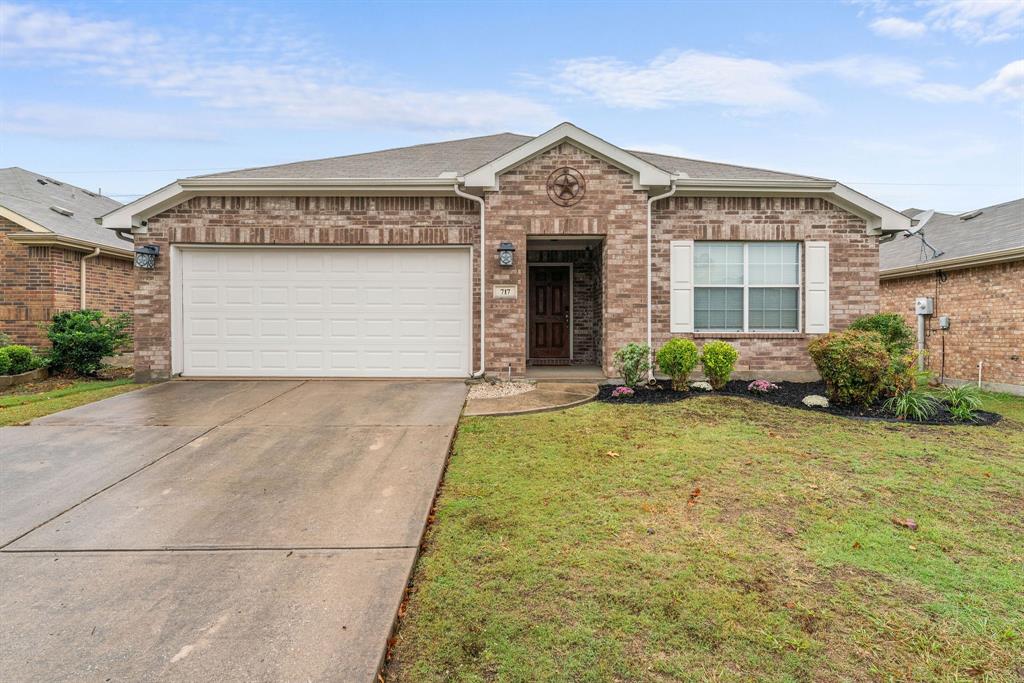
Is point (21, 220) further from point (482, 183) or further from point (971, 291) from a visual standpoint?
point (971, 291)

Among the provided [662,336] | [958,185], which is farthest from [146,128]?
[958,185]

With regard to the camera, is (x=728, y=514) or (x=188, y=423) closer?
(x=728, y=514)

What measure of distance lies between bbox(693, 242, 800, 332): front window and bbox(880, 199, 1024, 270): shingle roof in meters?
4.19

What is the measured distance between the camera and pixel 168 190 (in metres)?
8.42

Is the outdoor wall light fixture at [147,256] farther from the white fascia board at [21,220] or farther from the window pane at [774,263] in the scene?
the window pane at [774,263]

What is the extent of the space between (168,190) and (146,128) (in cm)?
2681

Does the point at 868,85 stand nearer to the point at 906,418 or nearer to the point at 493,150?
the point at 493,150

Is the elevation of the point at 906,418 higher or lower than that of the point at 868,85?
lower

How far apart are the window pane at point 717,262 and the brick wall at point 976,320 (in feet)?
17.2

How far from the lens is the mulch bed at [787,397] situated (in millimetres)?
6440

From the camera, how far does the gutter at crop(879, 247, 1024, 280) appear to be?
8.89 metres

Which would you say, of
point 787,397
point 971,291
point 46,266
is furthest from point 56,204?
point 971,291

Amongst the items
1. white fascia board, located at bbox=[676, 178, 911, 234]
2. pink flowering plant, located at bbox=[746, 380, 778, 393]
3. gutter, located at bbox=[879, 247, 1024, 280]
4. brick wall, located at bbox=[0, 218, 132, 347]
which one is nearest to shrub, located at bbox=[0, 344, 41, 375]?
brick wall, located at bbox=[0, 218, 132, 347]

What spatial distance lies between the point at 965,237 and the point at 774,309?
6.07 meters
